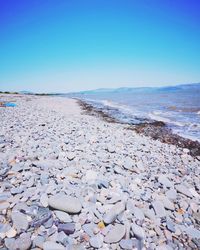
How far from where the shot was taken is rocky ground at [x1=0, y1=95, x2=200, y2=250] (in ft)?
9.72

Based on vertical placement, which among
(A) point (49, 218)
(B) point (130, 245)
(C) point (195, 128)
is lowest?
(C) point (195, 128)

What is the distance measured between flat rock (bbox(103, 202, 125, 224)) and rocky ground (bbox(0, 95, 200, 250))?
17mm

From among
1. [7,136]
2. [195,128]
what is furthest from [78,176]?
[195,128]

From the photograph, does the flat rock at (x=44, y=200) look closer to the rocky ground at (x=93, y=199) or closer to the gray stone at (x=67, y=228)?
the rocky ground at (x=93, y=199)

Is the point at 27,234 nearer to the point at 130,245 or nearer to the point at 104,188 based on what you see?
the point at 130,245

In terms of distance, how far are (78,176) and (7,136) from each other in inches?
185

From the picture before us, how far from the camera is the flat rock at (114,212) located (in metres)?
3.31

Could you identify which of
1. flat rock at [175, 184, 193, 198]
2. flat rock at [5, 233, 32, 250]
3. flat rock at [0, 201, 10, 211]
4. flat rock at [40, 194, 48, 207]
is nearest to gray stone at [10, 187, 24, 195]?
flat rock at [0, 201, 10, 211]

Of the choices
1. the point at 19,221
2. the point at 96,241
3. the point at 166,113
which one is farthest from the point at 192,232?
the point at 166,113

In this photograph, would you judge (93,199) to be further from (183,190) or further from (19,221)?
(183,190)

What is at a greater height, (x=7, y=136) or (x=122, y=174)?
(x=7, y=136)

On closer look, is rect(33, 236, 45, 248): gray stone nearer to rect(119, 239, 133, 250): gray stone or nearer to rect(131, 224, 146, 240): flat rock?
rect(119, 239, 133, 250): gray stone

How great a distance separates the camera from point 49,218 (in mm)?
3201

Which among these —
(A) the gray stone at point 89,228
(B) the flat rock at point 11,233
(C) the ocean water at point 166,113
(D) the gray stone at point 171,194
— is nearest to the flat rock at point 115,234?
(A) the gray stone at point 89,228
